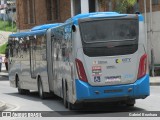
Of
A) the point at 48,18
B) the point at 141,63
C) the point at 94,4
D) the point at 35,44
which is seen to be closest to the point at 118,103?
the point at 141,63

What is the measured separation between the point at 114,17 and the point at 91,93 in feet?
7.71

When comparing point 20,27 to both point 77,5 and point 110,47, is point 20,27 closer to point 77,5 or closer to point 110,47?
A: point 77,5

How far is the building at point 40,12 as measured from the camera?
157 ft

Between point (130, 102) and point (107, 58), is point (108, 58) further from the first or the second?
point (130, 102)

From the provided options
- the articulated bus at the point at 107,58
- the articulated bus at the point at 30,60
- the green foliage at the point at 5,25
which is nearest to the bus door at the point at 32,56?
the articulated bus at the point at 30,60

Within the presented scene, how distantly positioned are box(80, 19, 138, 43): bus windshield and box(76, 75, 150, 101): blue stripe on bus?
131 centimetres

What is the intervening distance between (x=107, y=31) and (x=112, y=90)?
1740 mm

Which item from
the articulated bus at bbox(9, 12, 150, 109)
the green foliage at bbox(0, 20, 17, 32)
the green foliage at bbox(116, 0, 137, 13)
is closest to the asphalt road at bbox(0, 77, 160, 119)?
the articulated bus at bbox(9, 12, 150, 109)

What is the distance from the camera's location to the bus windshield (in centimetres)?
1664

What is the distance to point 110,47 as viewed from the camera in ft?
54.5

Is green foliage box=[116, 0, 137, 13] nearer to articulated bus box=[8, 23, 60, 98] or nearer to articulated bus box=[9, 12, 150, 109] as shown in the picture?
articulated bus box=[8, 23, 60, 98]

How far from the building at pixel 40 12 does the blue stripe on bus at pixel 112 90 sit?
30.3m

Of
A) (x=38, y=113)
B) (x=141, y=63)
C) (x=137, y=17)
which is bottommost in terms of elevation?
(x=38, y=113)

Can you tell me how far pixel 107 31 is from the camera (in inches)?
659
